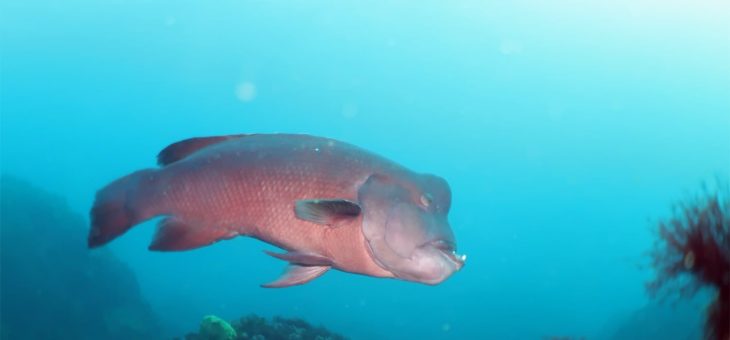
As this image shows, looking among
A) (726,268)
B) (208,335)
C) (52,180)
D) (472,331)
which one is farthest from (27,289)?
(52,180)

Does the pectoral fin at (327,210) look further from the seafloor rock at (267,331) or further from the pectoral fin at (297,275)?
the seafloor rock at (267,331)

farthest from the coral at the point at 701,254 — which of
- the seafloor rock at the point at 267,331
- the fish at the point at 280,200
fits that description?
the seafloor rock at the point at 267,331

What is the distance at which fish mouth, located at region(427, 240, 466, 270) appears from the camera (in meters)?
2.84

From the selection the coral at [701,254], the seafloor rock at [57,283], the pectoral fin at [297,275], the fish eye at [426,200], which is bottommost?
the pectoral fin at [297,275]

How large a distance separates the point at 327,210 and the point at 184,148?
1292 mm

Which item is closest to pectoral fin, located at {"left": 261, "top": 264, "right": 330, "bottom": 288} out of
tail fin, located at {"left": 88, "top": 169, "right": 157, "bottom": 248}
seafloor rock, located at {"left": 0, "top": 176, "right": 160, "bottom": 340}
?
tail fin, located at {"left": 88, "top": 169, "right": 157, "bottom": 248}

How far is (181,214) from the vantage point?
10.7 ft

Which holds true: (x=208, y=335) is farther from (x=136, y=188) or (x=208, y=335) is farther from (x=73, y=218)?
(x=73, y=218)

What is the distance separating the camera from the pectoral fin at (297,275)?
3.11 m

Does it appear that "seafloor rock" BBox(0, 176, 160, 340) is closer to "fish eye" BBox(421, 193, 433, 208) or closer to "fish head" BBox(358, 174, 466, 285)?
"fish head" BBox(358, 174, 466, 285)

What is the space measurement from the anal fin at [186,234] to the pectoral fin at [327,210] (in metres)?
0.62

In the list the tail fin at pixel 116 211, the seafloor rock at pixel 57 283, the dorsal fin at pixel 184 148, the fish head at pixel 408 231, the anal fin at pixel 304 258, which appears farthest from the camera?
the seafloor rock at pixel 57 283

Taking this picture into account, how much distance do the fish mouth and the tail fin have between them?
185cm

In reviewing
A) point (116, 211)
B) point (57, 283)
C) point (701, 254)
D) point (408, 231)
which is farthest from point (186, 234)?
point (57, 283)
